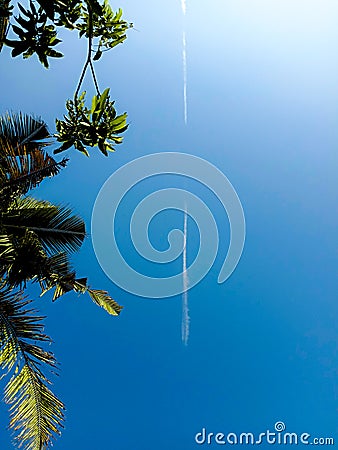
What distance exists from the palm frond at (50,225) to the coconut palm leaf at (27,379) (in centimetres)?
121

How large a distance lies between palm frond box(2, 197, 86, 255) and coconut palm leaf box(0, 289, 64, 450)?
1.21m

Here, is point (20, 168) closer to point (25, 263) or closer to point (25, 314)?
point (25, 263)

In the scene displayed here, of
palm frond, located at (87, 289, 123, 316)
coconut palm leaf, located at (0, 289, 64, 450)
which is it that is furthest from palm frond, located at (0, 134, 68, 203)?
palm frond, located at (87, 289, 123, 316)

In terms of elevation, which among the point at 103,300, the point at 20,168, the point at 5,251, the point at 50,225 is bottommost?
the point at 5,251

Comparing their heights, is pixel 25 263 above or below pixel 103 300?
below

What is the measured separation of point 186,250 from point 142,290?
1378 millimetres

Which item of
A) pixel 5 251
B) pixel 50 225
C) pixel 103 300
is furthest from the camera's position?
pixel 103 300

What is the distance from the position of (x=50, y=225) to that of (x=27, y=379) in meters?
2.15

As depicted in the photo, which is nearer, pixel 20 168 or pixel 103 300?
pixel 20 168

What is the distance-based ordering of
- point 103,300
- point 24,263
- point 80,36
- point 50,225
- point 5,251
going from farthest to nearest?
point 103,300
point 50,225
point 24,263
point 5,251
point 80,36

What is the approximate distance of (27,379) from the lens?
5.89 m

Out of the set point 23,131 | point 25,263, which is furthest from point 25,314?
point 23,131

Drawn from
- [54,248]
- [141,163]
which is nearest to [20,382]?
[54,248]

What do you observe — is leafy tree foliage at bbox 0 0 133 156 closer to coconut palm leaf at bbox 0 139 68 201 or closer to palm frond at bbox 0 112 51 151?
coconut palm leaf at bbox 0 139 68 201
